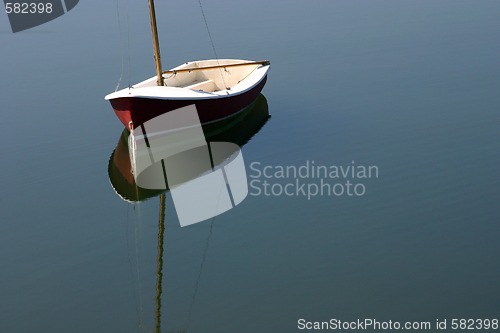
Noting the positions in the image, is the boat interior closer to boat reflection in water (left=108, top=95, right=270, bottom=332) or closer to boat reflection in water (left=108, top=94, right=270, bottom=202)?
boat reflection in water (left=108, top=95, right=270, bottom=332)

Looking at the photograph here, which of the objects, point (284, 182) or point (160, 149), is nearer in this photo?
point (284, 182)

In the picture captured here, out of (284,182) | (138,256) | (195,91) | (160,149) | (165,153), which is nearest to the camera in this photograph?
(138,256)

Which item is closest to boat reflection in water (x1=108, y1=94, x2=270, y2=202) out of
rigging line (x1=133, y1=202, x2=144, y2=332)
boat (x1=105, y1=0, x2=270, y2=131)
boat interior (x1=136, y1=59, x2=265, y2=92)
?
boat (x1=105, y1=0, x2=270, y2=131)

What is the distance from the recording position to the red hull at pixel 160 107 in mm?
28562

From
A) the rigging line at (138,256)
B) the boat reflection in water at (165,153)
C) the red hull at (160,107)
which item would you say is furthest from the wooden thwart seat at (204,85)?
the rigging line at (138,256)

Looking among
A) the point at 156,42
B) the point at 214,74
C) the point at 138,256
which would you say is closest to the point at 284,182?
the point at 138,256

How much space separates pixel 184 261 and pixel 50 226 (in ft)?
15.0

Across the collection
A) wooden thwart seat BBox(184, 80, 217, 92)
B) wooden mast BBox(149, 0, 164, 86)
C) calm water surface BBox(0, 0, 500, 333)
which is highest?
wooden mast BBox(149, 0, 164, 86)

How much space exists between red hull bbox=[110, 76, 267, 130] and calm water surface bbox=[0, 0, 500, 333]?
65.8 inches

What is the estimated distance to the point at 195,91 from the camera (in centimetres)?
2991

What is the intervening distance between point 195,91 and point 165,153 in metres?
2.49

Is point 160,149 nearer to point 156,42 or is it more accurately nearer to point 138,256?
point 156,42

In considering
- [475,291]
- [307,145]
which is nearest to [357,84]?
[307,145]

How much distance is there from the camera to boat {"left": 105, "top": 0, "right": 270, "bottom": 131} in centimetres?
2869
